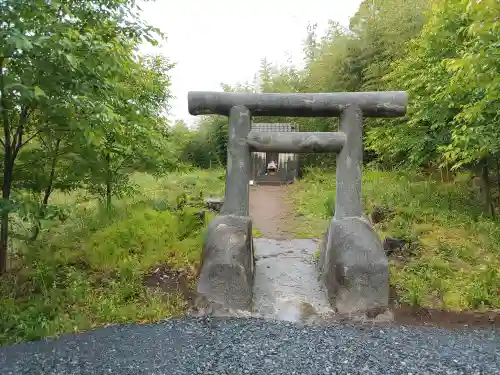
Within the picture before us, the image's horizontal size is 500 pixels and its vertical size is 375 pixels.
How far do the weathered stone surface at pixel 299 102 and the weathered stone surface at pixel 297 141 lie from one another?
14.2 inches

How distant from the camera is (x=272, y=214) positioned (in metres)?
10.2

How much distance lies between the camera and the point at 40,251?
212 inches

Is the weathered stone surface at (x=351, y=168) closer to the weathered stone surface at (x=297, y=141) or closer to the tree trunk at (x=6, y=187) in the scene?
the weathered stone surface at (x=297, y=141)

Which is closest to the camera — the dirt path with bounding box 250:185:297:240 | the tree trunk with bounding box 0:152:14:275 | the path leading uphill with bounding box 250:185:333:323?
the tree trunk with bounding box 0:152:14:275

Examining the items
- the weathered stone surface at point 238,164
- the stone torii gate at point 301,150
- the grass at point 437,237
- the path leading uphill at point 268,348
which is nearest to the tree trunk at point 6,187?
the path leading uphill at point 268,348

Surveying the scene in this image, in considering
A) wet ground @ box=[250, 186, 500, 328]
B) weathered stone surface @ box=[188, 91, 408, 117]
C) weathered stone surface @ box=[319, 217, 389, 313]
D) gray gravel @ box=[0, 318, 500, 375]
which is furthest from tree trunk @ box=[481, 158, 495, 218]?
gray gravel @ box=[0, 318, 500, 375]

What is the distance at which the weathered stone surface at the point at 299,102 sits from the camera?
5266mm

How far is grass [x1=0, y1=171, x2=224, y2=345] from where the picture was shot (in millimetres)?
4258

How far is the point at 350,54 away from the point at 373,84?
2.13m

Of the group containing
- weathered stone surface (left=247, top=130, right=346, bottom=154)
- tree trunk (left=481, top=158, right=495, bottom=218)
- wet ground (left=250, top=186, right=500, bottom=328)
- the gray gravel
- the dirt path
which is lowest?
the gray gravel

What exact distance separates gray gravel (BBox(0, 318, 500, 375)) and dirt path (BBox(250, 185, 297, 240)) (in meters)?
3.80

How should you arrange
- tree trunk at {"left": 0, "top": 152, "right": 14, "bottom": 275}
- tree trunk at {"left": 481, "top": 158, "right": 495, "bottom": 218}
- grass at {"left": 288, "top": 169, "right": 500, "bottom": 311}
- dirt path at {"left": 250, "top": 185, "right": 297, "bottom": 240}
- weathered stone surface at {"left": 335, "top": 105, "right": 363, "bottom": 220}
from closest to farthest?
1. tree trunk at {"left": 0, "top": 152, "right": 14, "bottom": 275}
2. grass at {"left": 288, "top": 169, "right": 500, "bottom": 311}
3. weathered stone surface at {"left": 335, "top": 105, "right": 363, "bottom": 220}
4. tree trunk at {"left": 481, "top": 158, "right": 495, "bottom": 218}
5. dirt path at {"left": 250, "top": 185, "right": 297, "bottom": 240}

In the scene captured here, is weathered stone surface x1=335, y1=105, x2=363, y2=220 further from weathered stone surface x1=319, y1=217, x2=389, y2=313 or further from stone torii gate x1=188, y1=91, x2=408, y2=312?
weathered stone surface x1=319, y1=217, x2=389, y2=313

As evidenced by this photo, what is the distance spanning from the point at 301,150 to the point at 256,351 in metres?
2.64
